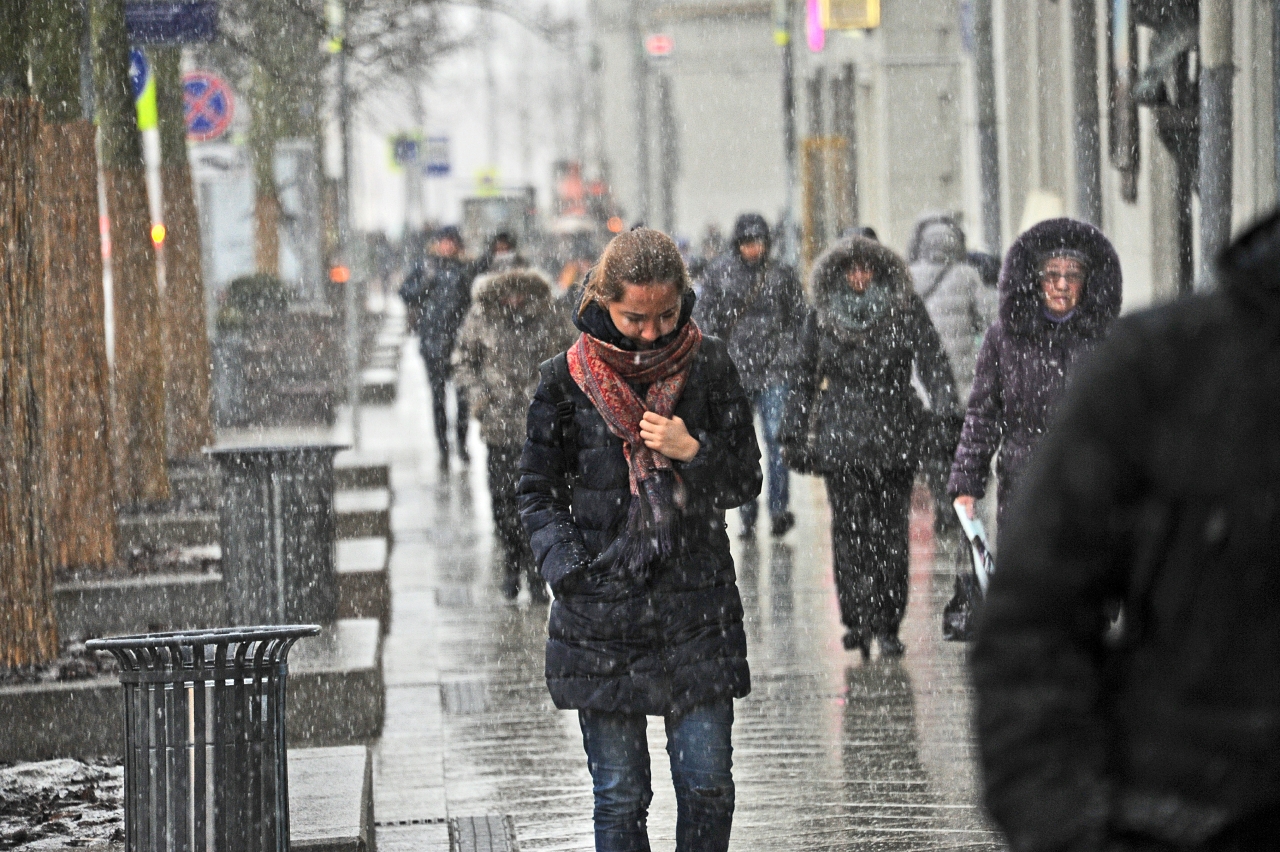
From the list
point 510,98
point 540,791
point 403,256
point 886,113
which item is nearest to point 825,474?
point 540,791

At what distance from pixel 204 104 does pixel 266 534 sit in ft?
41.7

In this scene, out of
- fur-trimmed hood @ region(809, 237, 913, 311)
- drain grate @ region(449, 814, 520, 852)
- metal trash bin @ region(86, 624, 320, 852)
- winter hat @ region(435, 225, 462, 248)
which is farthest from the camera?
winter hat @ region(435, 225, 462, 248)

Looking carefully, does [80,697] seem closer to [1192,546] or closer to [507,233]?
[1192,546]

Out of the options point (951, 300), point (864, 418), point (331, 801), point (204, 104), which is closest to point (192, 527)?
point (951, 300)

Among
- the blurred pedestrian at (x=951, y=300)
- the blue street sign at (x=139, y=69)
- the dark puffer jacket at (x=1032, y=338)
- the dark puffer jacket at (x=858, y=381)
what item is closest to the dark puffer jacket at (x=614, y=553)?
the dark puffer jacket at (x=1032, y=338)

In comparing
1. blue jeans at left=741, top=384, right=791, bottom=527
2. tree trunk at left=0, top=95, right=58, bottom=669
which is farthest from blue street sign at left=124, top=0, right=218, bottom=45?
tree trunk at left=0, top=95, right=58, bottom=669

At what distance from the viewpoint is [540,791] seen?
7012 millimetres

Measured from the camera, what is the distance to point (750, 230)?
42.4 feet

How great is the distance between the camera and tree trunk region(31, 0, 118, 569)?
10.1 meters

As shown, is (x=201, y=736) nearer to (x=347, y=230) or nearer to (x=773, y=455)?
(x=773, y=455)

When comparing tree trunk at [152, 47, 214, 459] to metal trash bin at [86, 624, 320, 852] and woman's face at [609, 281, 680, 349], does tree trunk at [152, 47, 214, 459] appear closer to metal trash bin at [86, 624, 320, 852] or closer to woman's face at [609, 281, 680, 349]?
metal trash bin at [86, 624, 320, 852]

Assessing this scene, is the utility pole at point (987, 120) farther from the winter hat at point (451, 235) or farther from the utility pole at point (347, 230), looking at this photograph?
the utility pole at point (347, 230)

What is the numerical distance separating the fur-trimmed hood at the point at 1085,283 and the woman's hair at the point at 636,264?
267cm

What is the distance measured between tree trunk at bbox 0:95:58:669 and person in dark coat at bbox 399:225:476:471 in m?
8.48
